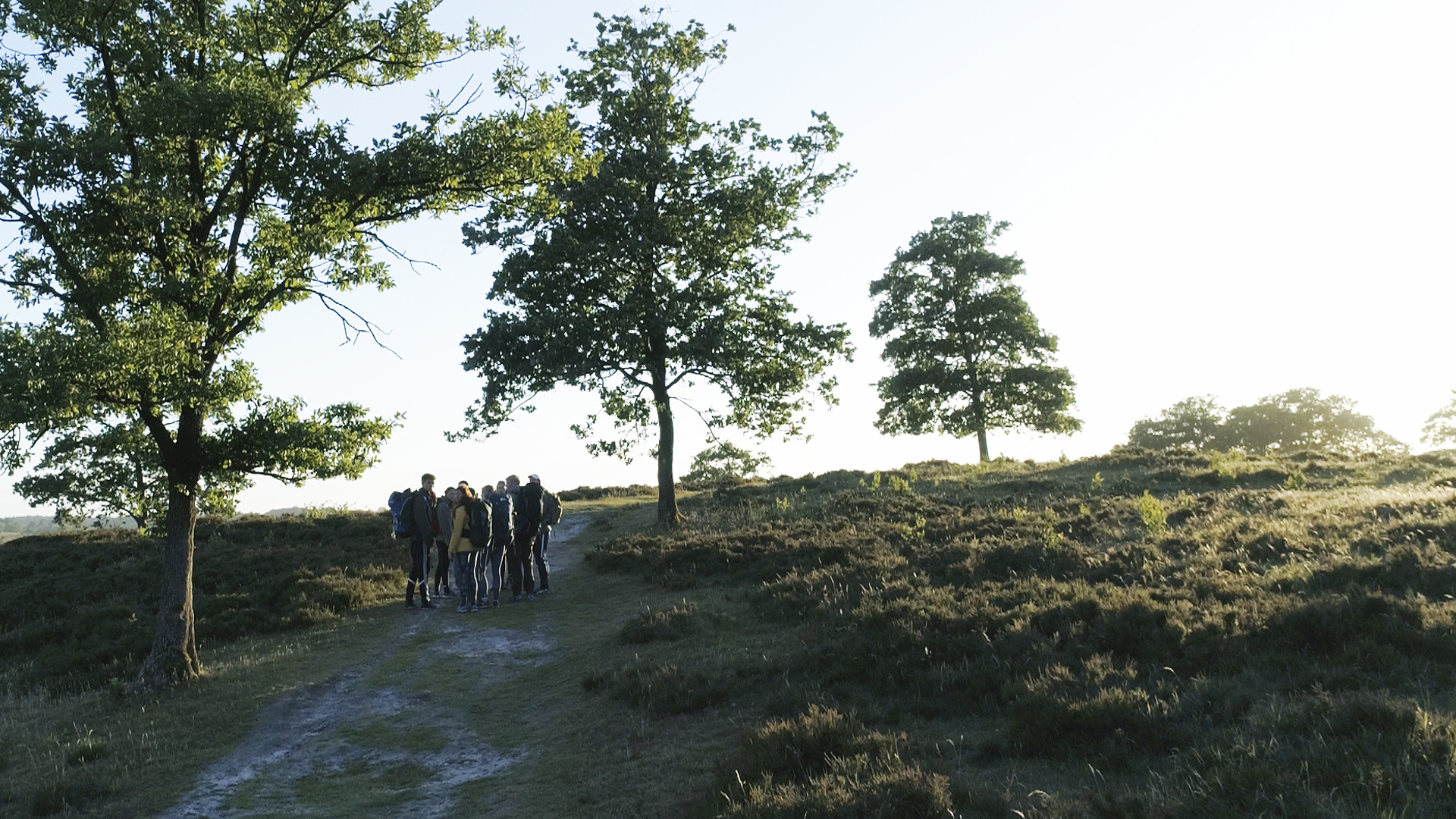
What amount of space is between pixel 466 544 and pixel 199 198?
751 centimetres

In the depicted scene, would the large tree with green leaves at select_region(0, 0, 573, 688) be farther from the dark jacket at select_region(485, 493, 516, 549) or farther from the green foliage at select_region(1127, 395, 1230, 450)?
the green foliage at select_region(1127, 395, 1230, 450)

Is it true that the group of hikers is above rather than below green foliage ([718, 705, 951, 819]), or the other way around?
above

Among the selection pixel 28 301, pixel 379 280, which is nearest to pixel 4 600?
pixel 28 301

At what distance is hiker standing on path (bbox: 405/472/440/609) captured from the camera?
1762cm

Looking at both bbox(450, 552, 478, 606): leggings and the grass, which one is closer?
the grass

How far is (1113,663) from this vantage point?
8.91 meters

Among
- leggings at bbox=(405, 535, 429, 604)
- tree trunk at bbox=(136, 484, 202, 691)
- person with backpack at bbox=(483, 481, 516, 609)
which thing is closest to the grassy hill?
tree trunk at bbox=(136, 484, 202, 691)

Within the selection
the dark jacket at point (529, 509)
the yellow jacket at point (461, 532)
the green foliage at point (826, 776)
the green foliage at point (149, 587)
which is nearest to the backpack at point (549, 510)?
the dark jacket at point (529, 509)

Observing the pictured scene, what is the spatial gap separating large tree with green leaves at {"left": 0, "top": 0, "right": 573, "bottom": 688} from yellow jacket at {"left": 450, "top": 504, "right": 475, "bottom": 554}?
11.3 ft

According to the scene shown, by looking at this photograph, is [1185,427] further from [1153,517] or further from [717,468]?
[1153,517]

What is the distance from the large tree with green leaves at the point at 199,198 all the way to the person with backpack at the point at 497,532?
12.9 feet

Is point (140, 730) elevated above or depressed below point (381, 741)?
above

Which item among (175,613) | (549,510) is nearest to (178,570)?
(175,613)

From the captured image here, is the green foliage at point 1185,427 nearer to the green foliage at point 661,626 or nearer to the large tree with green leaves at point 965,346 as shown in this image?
the large tree with green leaves at point 965,346
